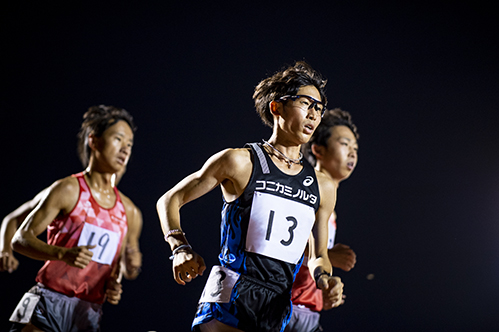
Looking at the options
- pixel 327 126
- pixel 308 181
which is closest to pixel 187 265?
pixel 308 181

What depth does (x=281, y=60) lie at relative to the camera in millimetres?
5188

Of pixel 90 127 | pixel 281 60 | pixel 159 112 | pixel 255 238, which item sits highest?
pixel 281 60

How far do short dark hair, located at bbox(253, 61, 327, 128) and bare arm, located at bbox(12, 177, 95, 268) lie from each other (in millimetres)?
1390

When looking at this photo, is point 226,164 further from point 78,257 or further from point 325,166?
point 325,166

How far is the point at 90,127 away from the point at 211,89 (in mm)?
1873

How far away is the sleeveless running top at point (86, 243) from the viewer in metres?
3.17

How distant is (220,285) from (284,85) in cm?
105

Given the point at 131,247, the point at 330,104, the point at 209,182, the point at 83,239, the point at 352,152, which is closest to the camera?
the point at 209,182

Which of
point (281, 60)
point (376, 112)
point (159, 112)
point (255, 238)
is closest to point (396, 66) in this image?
point (376, 112)

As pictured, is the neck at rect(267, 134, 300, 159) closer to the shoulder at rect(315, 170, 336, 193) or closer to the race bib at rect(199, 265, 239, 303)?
the shoulder at rect(315, 170, 336, 193)

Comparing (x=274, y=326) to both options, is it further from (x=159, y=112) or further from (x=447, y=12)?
(x=447, y=12)

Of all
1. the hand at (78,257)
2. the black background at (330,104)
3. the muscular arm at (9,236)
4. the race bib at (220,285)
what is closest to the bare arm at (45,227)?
the hand at (78,257)

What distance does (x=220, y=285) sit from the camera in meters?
2.03

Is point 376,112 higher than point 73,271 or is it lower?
higher
